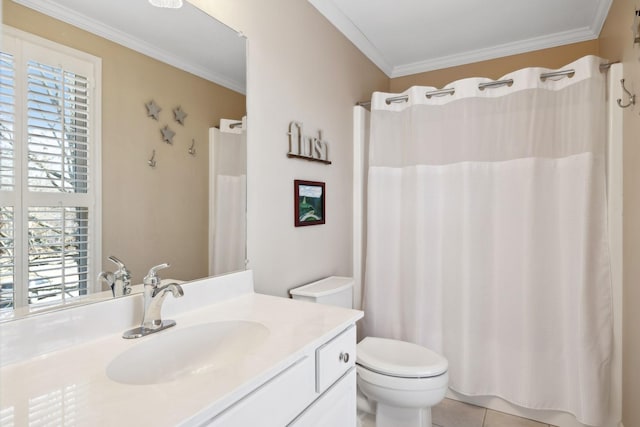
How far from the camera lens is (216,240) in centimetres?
140

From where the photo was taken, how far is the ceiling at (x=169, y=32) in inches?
38.6

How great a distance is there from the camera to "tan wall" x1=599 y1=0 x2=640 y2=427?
5.02ft

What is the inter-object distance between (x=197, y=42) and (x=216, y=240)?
0.77 m

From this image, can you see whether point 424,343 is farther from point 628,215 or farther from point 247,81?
point 247,81

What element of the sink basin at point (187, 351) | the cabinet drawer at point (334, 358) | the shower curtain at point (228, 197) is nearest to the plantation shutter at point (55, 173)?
the sink basin at point (187, 351)

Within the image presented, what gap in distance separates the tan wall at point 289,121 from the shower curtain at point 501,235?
0.27 metres

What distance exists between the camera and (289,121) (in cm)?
179

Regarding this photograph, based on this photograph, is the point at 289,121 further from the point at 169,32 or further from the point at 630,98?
the point at 630,98

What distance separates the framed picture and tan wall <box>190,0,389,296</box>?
0.13 feet

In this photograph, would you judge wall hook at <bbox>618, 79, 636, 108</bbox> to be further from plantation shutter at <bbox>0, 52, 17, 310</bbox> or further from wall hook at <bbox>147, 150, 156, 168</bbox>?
plantation shutter at <bbox>0, 52, 17, 310</bbox>

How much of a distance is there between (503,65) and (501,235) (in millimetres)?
1478

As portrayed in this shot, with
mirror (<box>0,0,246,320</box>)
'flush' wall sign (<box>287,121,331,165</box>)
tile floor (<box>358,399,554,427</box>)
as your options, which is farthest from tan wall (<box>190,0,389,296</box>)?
tile floor (<box>358,399,554,427</box>)

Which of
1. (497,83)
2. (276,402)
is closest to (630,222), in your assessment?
(497,83)

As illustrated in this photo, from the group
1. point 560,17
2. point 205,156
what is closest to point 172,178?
point 205,156
